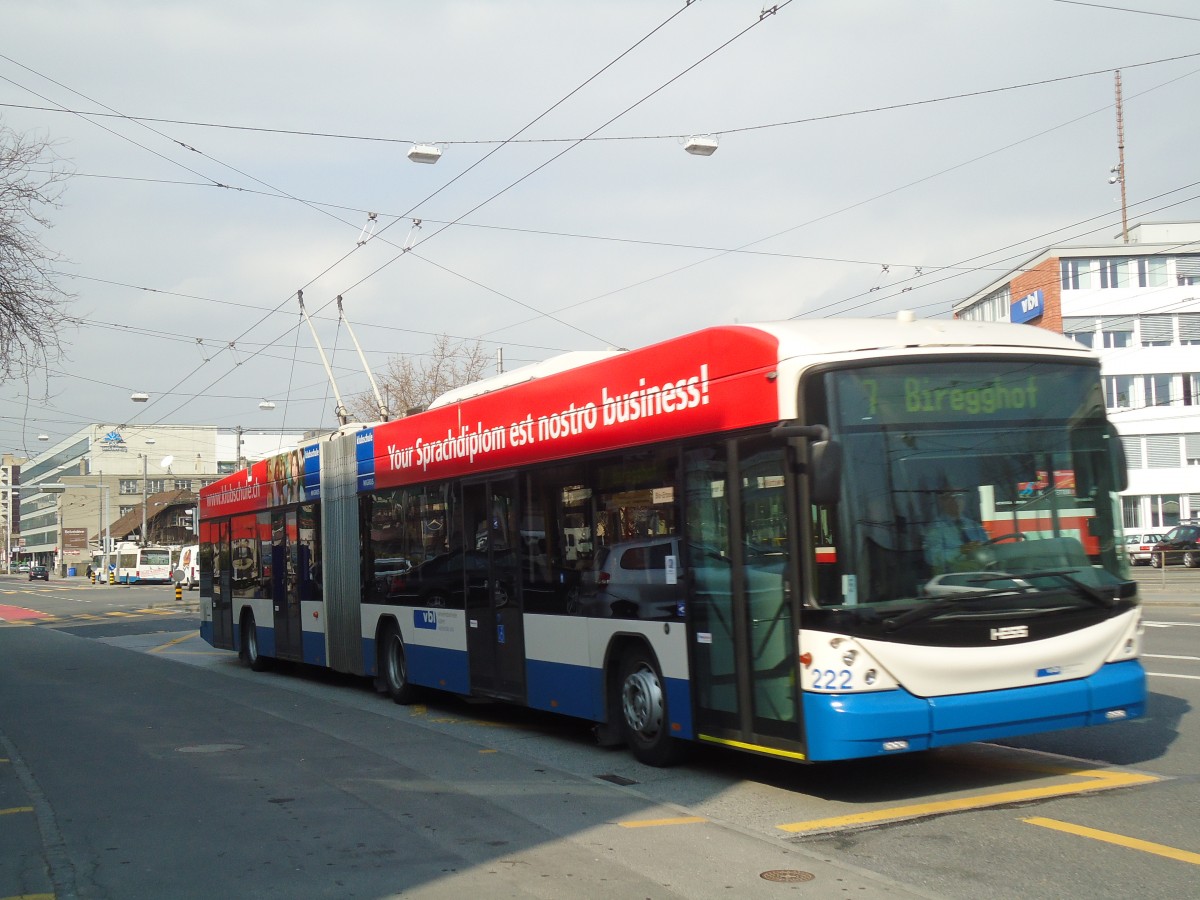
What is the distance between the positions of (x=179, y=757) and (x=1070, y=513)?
742 centimetres

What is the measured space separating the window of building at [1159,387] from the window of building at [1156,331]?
63.3 inches

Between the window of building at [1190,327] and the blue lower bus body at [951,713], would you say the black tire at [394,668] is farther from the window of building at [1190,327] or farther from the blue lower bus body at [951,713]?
the window of building at [1190,327]

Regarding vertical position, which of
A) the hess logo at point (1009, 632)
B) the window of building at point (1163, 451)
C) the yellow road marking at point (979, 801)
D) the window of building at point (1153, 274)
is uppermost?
the window of building at point (1153, 274)

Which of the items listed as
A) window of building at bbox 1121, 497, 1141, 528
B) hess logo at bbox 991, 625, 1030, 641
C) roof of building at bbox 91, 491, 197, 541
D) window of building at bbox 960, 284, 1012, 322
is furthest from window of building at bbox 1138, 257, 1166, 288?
roof of building at bbox 91, 491, 197, 541

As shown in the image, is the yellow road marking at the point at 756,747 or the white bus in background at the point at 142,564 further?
the white bus in background at the point at 142,564

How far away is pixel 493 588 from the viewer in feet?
37.7

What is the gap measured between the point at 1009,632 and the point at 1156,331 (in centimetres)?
5747

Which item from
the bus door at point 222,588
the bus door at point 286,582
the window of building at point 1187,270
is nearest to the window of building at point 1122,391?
the window of building at point 1187,270

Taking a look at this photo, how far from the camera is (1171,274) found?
59031 mm

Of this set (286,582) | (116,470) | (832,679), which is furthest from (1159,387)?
(116,470)

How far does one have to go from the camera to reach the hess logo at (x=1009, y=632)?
284 inches

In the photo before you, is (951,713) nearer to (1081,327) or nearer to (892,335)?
(892,335)

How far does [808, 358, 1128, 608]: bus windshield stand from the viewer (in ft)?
23.4

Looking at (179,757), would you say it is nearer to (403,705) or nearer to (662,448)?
(403,705)
